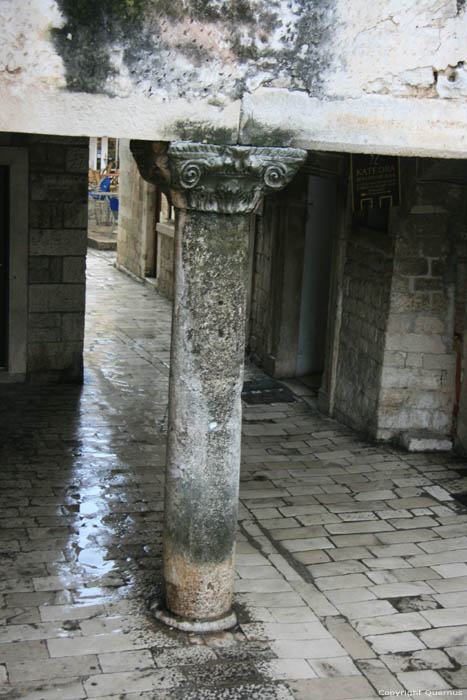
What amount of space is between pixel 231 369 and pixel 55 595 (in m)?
1.78

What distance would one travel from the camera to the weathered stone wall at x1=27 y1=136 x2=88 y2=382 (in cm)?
935

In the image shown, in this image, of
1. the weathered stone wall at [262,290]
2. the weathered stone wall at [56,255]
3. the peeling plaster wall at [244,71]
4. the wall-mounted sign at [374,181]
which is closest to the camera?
the peeling plaster wall at [244,71]

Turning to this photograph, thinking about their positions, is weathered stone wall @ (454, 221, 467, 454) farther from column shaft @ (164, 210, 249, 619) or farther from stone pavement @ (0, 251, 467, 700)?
column shaft @ (164, 210, 249, 619)

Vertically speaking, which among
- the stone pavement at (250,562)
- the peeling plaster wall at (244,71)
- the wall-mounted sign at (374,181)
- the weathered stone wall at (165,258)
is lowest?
the stone pavement at (250,562)

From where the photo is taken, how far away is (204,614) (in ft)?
16.8

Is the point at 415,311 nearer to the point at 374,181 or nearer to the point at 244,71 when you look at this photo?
the point at 374,181

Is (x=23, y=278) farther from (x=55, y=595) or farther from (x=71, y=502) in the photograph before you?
(x=55, y=595)

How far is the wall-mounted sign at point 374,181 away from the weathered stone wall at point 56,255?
276 cm

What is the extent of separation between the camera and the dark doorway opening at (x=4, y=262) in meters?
9.35

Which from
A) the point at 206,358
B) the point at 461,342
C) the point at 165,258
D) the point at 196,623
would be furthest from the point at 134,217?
the point at 196,623

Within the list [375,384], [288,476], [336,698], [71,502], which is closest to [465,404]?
[375,384]

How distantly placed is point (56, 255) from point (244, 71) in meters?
5.28

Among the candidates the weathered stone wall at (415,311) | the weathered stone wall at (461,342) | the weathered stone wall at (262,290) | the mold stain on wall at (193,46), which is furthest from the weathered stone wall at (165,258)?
the mold stain on wall at (193,46)

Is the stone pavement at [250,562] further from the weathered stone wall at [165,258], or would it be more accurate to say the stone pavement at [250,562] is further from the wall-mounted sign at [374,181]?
the weathered stone wall at [165,258]
